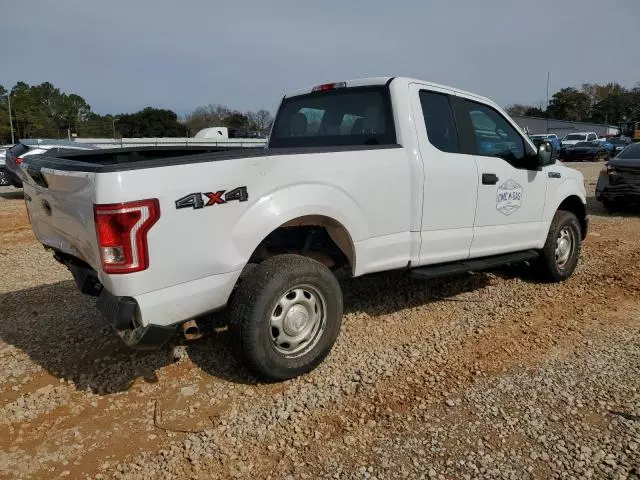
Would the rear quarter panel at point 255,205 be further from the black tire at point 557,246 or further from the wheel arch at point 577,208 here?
the wheel arch at point 577,208

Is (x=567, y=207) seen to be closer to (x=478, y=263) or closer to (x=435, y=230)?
(x=478, y=263)

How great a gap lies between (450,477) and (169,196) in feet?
6.62

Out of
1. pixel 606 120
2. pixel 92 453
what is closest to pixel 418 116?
pixel 92 453

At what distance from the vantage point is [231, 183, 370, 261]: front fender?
308 centimetres

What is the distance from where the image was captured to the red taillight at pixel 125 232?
262 centimetres

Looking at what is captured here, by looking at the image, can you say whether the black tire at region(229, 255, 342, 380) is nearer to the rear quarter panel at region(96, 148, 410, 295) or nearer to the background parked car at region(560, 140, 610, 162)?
the rear quarter panel at region(96, 148, 410, 295)

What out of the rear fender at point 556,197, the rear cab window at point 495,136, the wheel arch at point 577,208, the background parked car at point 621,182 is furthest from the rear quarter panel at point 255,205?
the background parked car at point 621,182

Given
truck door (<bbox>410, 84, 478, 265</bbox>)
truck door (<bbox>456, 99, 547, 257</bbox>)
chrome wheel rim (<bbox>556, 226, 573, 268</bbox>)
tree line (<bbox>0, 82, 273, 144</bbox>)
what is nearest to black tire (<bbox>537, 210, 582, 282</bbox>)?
chrome wheel rim (<bbox>556, 226, 573, 268</bbox>)

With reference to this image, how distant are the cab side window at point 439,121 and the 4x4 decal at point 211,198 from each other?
5.91ft

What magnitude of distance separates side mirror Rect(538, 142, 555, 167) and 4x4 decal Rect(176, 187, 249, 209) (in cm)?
Answer: 321

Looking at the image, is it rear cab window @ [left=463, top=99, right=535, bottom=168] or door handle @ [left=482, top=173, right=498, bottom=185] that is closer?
door handle @ [left=482, top=173, right=498, bottom=185]

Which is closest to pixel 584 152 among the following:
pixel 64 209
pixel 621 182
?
pixel 621 182

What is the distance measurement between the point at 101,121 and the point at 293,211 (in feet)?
250

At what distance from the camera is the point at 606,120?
87.4m
